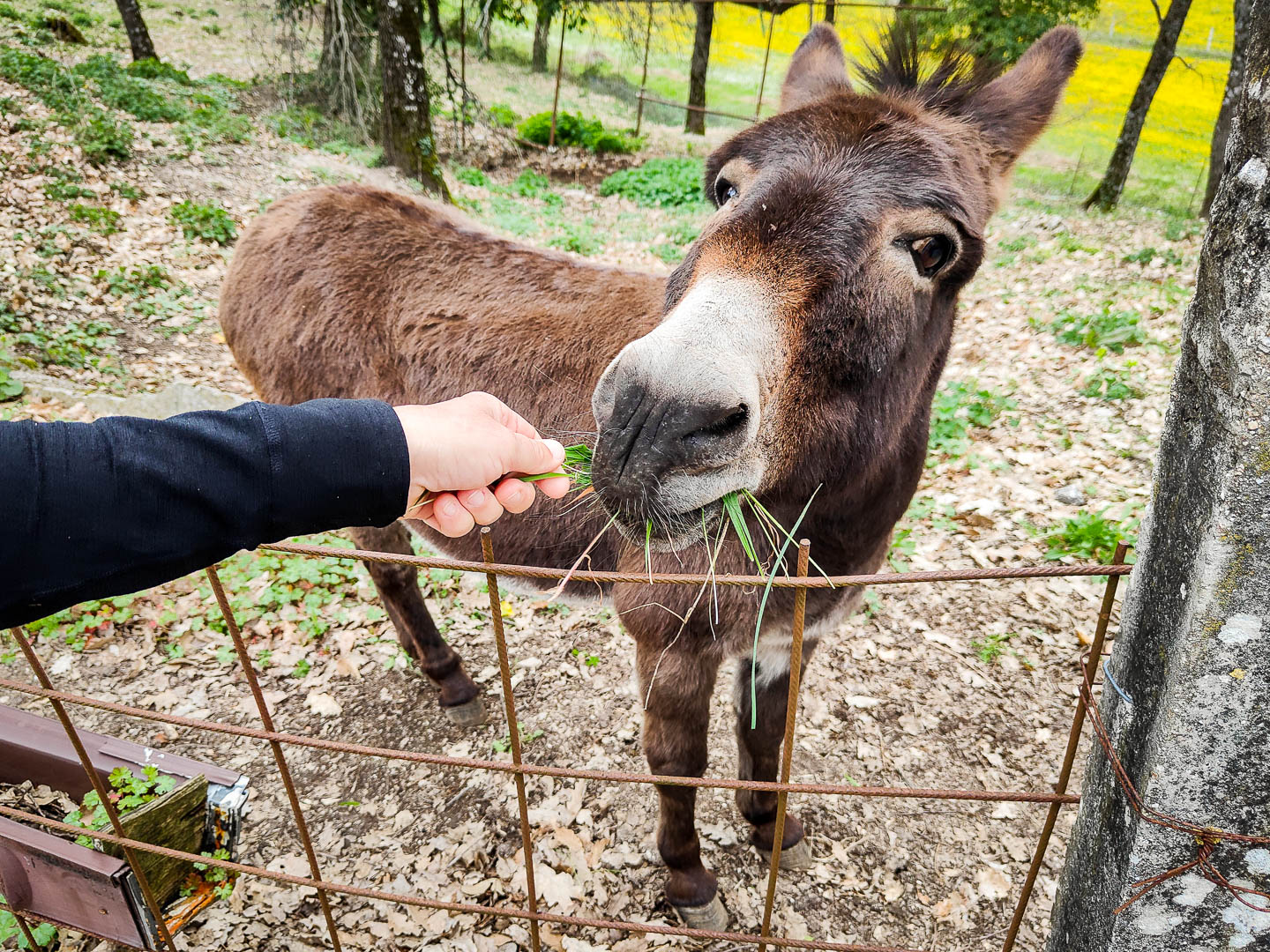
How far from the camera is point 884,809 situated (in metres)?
3.21

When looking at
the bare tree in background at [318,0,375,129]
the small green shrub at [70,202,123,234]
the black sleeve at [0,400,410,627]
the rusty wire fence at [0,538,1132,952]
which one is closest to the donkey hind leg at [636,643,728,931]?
the rusty wire fence at [0,538,1132,952]

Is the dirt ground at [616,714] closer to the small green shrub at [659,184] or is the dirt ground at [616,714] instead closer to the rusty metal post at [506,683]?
the rusty metal post at [506,683]

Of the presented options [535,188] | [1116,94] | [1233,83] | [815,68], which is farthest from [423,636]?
[1116,94]

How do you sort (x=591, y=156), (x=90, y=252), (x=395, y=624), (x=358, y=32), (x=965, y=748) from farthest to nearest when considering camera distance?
(x=591, y=156) < (x=358, y=32) < (x=90, y=252) < (x=395, y=624) < (x=965, y=748)

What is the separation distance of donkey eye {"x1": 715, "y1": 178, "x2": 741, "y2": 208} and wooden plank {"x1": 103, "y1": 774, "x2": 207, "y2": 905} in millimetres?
2587

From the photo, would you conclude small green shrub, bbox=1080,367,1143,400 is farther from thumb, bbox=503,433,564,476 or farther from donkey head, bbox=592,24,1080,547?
thumb, bbox=503,433,564,476

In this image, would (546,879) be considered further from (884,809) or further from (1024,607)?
(1024,607)

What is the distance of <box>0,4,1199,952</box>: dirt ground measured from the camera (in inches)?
112

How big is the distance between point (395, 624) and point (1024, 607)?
141 inches

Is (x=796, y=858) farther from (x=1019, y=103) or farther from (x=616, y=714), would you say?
(x=1019, y=103)

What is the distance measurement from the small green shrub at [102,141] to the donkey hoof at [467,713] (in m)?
8.09

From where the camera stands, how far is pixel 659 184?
1234 centimetres

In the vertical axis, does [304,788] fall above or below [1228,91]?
below

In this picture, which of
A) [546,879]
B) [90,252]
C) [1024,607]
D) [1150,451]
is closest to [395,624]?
[546,879]
